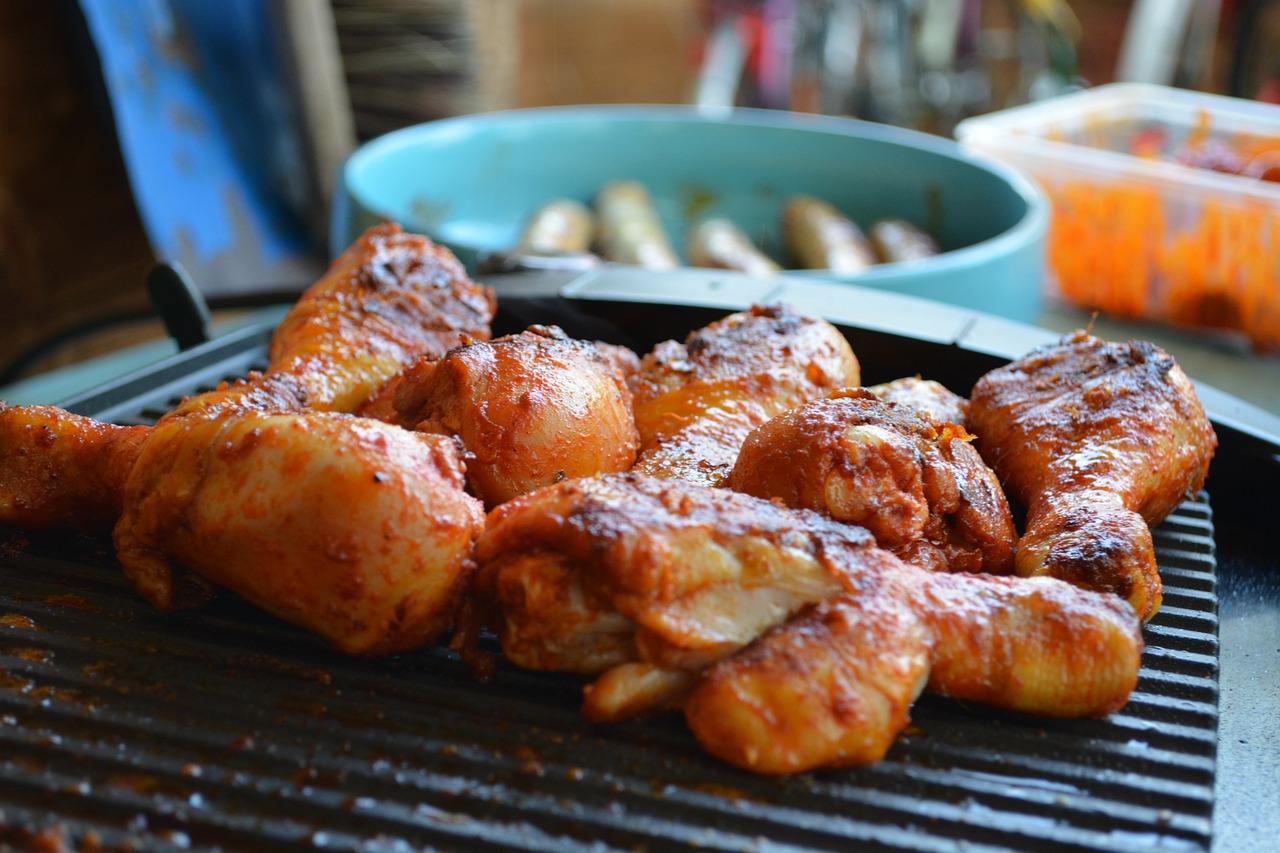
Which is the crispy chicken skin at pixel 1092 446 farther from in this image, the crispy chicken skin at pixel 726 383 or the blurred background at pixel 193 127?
the blurred background at pixel 193 127

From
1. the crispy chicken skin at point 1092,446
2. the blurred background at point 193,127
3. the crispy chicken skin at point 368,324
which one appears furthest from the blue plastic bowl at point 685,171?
the crispy chicken skin at point 1092,446

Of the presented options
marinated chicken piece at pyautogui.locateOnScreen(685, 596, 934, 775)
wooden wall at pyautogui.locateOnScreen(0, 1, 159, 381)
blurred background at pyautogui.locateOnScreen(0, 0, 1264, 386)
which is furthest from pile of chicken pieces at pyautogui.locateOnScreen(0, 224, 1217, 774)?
wooden wall at pyautogui.locateOnScreen(0, 1, 159, 381)

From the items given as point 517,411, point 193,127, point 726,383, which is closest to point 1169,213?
point 726,383

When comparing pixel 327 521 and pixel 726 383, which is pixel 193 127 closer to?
pixel 726 383

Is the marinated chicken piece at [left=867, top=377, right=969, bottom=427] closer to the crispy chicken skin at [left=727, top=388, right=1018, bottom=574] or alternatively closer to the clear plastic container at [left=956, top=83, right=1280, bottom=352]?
the crispy chicken skin at [left=727, top=388, right=1018, bottom=574]

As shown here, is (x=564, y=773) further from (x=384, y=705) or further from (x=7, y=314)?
(x=7, y=314)
